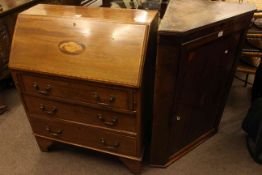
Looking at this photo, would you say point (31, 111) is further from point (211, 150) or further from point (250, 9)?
point (250, 9)

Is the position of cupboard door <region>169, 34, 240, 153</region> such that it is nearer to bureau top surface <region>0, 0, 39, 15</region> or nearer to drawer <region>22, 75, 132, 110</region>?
drawer <region>22, 75, 132, 110</region>

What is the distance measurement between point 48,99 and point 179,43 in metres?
0.81

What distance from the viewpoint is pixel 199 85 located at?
1324 mm

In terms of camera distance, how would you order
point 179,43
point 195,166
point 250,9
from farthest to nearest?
point 195,166 → point 250,9 → point 179,43

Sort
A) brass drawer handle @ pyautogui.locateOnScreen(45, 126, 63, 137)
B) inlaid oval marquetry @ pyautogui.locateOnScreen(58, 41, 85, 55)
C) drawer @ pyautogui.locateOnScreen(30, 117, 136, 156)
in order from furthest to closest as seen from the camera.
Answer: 1. brass drawer handle @ pyautogui.locateOnScreen(45, 126, 63, 137)
2. drawer @ pyautogui.locateOnScreen(30, 117, 136, 156)
3. inlaid oval marquetry @ pyautogui.locateOnScreen(58, 41, 85, 55)

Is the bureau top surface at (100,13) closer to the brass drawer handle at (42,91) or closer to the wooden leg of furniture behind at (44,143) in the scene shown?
the brass drawer handle at (42,91)

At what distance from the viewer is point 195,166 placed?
5.03ft

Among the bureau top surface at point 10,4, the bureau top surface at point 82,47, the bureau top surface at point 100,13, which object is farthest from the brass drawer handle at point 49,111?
the bureau top surface at point 10,4

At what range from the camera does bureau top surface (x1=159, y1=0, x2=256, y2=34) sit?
1.02 metres

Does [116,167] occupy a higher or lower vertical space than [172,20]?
lower

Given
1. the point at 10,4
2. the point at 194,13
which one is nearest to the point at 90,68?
the point at 194,13

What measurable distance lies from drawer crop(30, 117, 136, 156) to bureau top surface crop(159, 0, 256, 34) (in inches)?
26.0

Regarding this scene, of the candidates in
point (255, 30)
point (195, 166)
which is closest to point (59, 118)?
point (195, 166)

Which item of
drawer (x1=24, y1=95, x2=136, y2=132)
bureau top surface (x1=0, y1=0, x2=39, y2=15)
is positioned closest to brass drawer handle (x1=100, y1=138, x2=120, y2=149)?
drawer (x1=24, y1=95, x2=136, y2=132)
